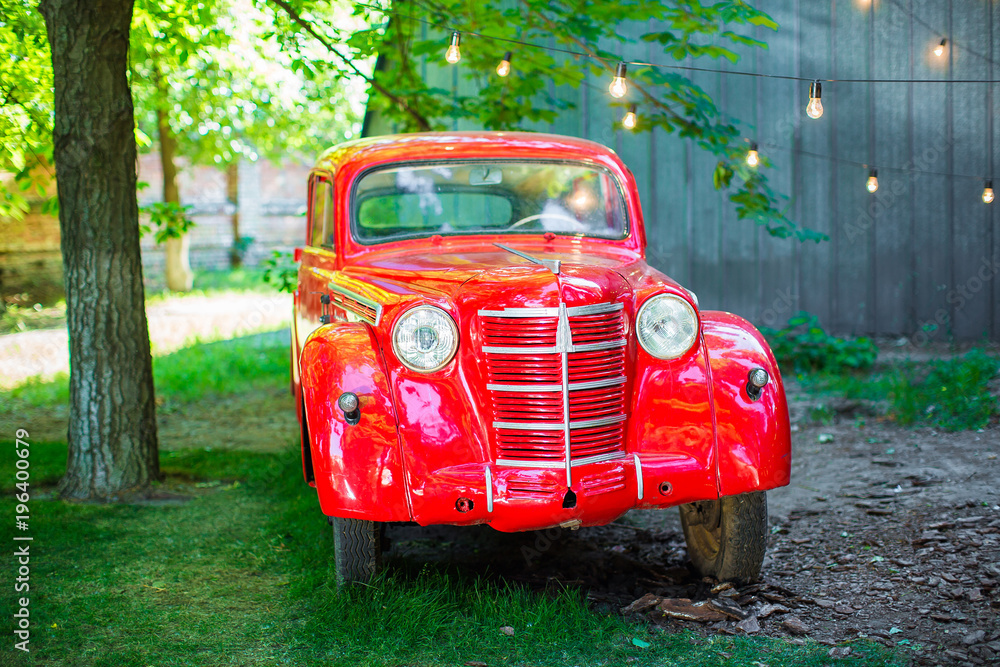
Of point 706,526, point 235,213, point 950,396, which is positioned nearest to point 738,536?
point 706,526

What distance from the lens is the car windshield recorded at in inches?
160

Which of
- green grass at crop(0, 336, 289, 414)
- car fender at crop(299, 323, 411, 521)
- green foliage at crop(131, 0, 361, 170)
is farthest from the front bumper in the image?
green foliage at crop(131, 0, 361, 170)

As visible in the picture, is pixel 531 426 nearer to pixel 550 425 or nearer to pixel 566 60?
pixel 550 425

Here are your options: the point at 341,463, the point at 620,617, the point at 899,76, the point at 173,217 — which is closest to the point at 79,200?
the point at 173,217

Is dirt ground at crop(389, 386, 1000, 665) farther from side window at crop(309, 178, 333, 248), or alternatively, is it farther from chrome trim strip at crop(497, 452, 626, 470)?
side window at crop(309, 178, 333, 248)

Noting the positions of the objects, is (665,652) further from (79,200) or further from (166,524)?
(79,200)

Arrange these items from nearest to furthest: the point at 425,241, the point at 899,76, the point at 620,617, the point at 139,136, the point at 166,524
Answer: the point at 620,617, the point at 425,241, the point at 166,524, the point at 139,136, the point at 899,76

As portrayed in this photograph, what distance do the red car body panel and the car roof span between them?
887 mm

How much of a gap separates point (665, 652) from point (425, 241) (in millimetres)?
1970

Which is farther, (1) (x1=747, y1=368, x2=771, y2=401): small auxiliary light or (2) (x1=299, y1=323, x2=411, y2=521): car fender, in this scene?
(1) (x1=747, y1=368, x2=771, y2=401): small auxiliary light

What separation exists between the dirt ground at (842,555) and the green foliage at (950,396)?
0.19 metres

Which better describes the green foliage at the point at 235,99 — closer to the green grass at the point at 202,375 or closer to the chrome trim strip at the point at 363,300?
the green grass at the point at 202,375

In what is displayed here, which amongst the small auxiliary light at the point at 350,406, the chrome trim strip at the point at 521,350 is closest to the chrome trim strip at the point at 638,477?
the chrome trim strip at the point at 521,350

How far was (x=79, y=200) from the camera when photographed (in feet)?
14.8
